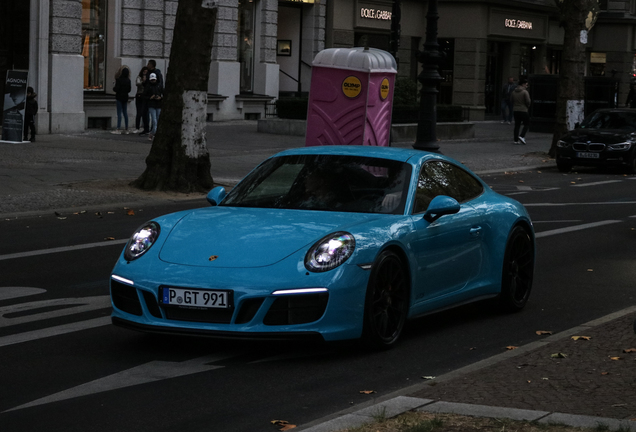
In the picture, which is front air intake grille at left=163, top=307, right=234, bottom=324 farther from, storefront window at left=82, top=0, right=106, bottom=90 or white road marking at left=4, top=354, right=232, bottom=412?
storefront window at left=82, top=0, right=106, bottom=90

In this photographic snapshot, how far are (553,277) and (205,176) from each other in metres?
8.38

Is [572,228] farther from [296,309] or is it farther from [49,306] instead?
[296,309]

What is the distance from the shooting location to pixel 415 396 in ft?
18.2

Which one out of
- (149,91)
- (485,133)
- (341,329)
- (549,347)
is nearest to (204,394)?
(341,329)

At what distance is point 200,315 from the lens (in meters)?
6.50

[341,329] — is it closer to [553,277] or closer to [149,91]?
[553,277]

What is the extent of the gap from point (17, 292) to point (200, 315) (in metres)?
2.99

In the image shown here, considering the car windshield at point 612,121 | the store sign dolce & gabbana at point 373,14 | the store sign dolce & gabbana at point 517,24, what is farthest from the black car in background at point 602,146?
the store sign dolce & gabbana at point 517,24

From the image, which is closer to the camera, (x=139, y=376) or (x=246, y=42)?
(x=139, y=376)

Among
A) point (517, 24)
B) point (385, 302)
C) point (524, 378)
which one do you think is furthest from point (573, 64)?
point (524, 378)

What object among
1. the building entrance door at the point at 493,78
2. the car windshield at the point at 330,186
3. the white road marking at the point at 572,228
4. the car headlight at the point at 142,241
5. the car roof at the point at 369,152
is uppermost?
the building entrance door at the point at 493,78

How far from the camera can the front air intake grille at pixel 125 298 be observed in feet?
22.0

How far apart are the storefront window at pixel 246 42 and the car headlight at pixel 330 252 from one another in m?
31.6

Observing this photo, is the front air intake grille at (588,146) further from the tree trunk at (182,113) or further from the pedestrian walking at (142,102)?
the tree trunk at (182,113)
